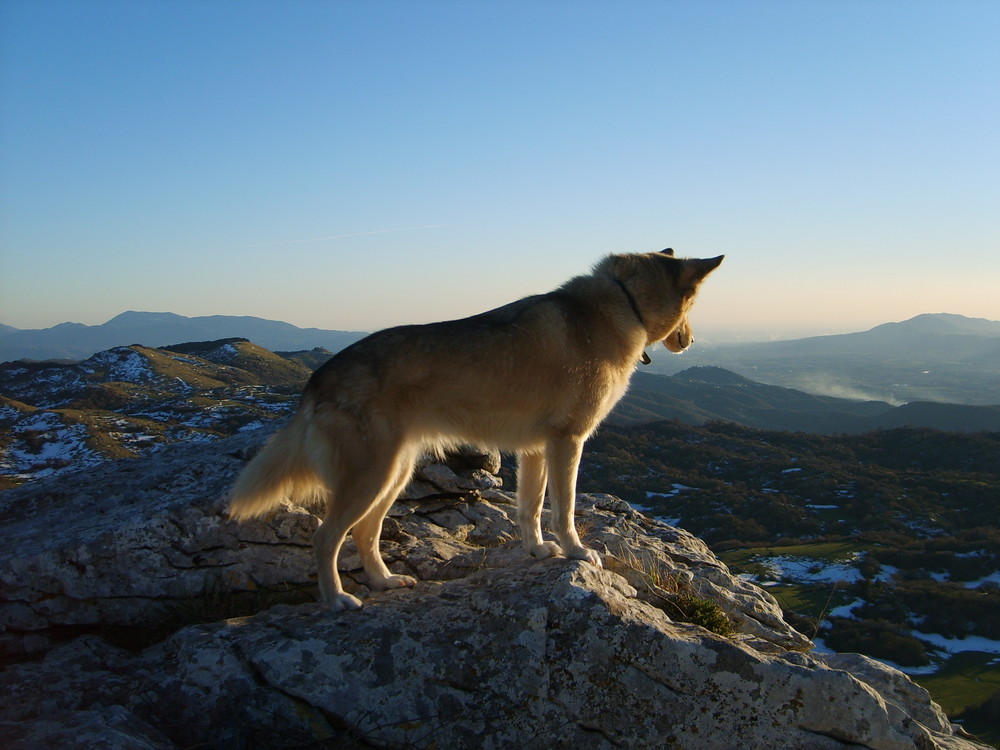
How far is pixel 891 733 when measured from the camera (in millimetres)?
5684

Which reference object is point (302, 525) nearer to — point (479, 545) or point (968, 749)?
point (479, 545)

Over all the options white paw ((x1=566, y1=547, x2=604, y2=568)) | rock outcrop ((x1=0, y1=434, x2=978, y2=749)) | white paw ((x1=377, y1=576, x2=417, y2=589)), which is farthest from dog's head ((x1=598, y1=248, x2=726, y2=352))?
white paw ((x1=377, y1=576, x2=417, y2=589))

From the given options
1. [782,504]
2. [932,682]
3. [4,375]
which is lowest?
[932,682]

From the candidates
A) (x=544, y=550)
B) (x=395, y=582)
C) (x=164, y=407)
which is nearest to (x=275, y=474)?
(x=395, y=582)

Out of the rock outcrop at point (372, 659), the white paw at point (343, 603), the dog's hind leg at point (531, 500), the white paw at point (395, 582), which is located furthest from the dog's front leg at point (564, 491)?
the white paw at point (343, 603)

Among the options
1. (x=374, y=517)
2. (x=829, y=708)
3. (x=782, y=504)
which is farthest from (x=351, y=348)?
(x=782, y=504)

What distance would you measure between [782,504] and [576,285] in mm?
102573

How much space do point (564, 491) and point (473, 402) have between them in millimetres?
1475

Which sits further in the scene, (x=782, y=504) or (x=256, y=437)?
(x=782, y=504)

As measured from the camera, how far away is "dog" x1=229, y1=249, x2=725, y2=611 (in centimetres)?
696

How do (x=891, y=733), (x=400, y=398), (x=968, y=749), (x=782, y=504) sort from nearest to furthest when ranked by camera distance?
(x=891, y=733)
(x=968, y=749)
(x=400, y=398)
(x=782, y=504)

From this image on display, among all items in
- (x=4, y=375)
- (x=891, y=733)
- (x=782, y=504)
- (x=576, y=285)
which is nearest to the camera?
(x=891, y=733)

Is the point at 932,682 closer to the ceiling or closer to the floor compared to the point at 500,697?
closer to the floor

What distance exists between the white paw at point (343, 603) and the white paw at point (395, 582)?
80 centimetres
